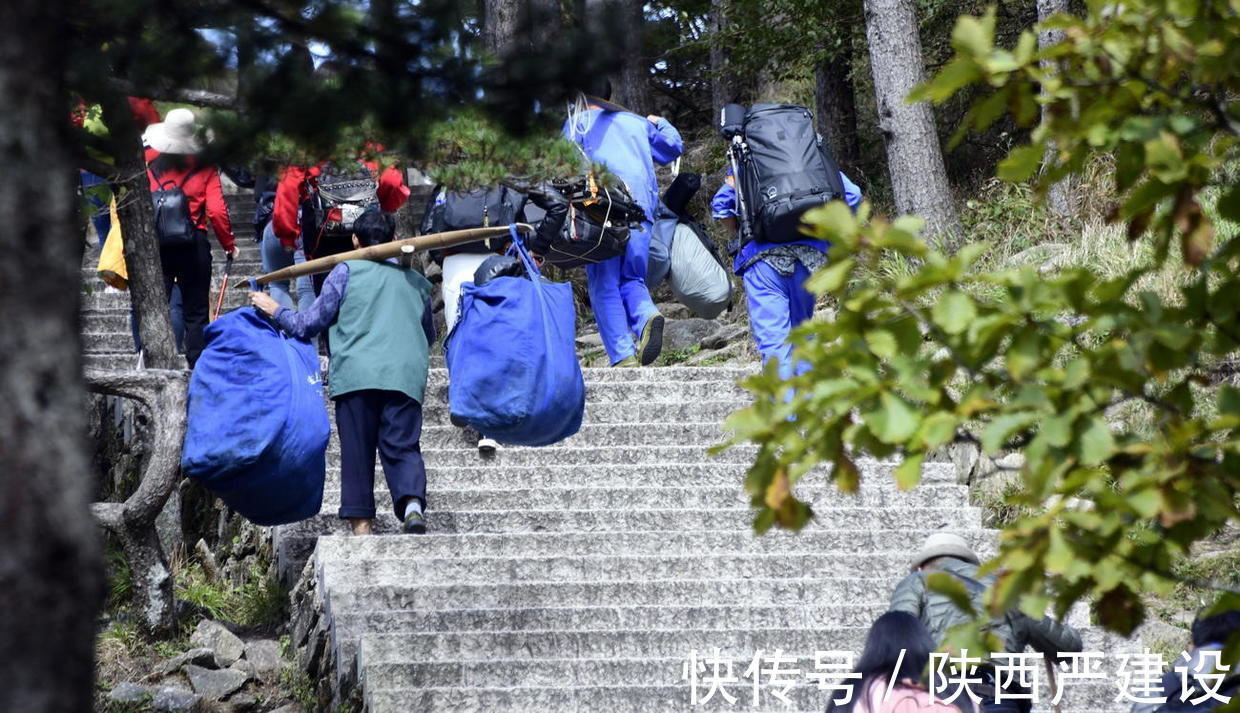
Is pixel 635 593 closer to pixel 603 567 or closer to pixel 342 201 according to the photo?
pixel 603 567

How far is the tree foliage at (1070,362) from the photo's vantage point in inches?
104

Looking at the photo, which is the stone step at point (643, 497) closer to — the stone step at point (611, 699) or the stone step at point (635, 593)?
the stone step at point (635, 593)

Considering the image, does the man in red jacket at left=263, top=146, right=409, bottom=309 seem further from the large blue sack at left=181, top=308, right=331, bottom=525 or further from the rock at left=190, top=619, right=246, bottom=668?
the rock at left=190, top=619, right=246, bottom=668

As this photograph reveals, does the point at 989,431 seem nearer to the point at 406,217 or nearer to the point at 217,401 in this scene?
the point at 217,401

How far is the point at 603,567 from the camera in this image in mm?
7473

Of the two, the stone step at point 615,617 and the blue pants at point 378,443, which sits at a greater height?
the blue pants at point 378,443

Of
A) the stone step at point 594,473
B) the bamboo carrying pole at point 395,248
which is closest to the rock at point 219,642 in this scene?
the stone step at point 594,473

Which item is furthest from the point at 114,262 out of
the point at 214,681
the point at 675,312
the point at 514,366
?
the point at 675,312

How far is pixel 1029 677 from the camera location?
5.56m

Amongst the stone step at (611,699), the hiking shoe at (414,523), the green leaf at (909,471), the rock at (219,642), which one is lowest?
the stone step at (611,699)

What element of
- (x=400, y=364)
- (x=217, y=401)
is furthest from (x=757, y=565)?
(x=217, y=401)

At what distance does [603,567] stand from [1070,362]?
4864 millimetres

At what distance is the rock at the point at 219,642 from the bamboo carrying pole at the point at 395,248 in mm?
1687

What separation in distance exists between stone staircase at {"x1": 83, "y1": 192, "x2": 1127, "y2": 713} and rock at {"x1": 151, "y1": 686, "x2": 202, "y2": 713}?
573 millimetres
